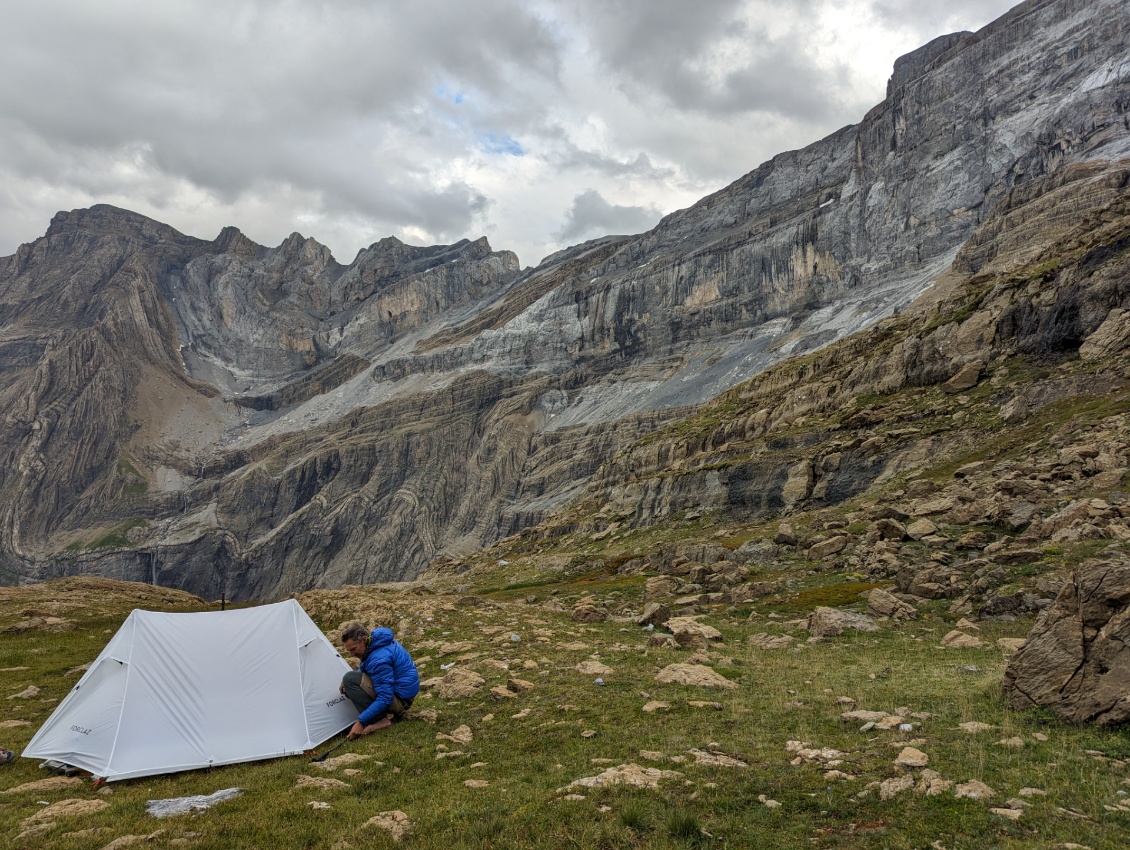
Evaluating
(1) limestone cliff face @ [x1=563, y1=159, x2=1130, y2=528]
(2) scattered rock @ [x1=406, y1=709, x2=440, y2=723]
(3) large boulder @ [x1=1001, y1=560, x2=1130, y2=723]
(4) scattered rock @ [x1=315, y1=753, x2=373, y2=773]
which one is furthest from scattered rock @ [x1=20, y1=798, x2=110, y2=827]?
(1) limestone cliff face @ [x1=563, y1=159, x2=1130, y2=528]

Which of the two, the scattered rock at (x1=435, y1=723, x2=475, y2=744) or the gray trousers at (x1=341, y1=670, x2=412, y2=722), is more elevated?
the gray trousers at (x1=341, y1=670, x2=412, y2=722)

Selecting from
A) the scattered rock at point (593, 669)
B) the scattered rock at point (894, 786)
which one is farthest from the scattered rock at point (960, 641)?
the scattered rock at point (894, 786)

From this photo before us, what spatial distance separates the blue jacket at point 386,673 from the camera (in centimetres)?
1402

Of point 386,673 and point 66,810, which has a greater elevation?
point 386,673

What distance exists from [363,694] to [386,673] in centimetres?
69

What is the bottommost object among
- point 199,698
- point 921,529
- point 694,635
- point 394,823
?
point 694,635

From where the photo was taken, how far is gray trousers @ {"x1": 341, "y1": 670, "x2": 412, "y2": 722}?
1420 centimetres

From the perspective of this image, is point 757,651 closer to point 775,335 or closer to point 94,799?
point 94,799

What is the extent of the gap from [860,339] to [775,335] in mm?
61060

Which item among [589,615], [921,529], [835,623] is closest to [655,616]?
[589,615]

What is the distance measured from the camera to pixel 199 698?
13961mm

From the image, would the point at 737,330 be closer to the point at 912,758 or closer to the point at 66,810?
the point at 912,758

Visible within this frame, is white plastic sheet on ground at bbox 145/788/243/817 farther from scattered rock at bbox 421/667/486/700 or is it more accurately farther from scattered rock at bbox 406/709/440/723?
scattered rock at bbox 421/667/486/700

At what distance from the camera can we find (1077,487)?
30.0 metres
